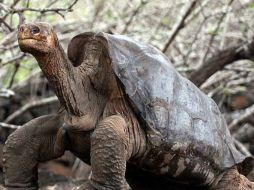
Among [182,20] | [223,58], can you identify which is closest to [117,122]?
[223,58]

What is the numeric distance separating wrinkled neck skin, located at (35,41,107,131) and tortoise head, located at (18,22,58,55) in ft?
0.15

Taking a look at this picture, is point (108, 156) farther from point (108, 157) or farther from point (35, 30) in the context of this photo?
point (35, 30)

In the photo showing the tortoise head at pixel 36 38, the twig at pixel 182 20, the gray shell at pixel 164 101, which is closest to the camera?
the tortoise head at pixel 36 38

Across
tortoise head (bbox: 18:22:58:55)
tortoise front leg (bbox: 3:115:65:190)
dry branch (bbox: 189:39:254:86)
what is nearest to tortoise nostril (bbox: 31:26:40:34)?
tortoise head (bbox: 18:22:58:55)

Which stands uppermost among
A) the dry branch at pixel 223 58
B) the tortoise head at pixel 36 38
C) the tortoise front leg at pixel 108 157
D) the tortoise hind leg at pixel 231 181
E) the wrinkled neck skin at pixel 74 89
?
the tortoise head at pixel 36 38

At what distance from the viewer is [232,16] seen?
5492 mm

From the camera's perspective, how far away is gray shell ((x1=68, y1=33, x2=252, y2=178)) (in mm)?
2293

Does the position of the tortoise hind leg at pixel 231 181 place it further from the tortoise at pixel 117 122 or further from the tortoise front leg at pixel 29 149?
the tortoise front leg at pixel 29 149

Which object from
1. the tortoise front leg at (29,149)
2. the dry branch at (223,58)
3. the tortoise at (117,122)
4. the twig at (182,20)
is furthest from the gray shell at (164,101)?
the twig at (182,20)

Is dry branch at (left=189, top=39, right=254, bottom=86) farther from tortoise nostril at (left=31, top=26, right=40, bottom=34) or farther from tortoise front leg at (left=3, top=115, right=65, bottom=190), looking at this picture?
tortoise nostril at (left=31, top=26, right=40, bottom=34)

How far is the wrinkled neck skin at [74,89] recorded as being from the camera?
6.84ft

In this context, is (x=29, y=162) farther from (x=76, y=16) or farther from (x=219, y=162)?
(x=76, y=16)

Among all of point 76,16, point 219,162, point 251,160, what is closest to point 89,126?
point 219,162

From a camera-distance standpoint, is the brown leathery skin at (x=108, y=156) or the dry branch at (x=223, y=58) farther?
the dry branch at (x=223, y=58)
